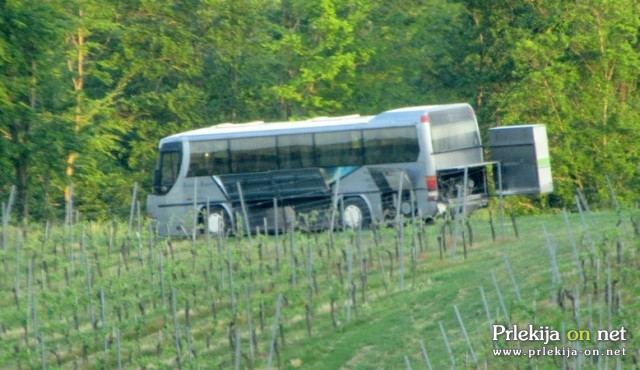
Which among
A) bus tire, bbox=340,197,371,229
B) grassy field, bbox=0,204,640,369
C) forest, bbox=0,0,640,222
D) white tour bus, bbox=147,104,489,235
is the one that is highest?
forest, bbox=0,0,640,222

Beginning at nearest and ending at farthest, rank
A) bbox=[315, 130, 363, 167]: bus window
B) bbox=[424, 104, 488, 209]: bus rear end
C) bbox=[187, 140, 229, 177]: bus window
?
bbox=[424, 104, 488, 209]: bus rear end
bbox=[315, 130, 363, 167]: bus window
bbox=[187, 140, 229, 177]: bus window

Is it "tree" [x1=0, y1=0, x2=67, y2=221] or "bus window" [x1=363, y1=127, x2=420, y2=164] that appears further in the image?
"bus window" [x1=363, y1=127, x2=420, y2=164]

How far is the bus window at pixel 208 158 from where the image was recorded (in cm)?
3059

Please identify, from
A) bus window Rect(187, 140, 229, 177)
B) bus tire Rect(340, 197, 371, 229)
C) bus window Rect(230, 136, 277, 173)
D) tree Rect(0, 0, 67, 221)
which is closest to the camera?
tree Rect(0, 0, 67, 221)

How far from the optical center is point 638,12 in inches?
1636

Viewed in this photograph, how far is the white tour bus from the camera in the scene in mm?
28656

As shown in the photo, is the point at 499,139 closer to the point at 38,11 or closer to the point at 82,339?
the point at 38,11

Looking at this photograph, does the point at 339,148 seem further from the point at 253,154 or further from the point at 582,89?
the point at 582,89

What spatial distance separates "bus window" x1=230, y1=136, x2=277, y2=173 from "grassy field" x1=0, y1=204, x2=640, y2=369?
9155mm

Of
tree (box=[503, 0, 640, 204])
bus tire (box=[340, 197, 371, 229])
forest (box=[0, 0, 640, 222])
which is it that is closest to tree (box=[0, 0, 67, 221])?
forest (box=[0, 0, 640, 222])

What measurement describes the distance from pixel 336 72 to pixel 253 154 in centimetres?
1491

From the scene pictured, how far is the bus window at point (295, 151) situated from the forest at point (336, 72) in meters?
4.28

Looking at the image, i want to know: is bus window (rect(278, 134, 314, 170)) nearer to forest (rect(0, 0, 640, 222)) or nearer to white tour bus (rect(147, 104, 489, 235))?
white tour bus (rect(147, 104, 489, 235))

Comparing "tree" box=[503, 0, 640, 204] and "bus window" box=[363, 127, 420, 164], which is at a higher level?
"tree" box=[503, 0, 640, 204]
